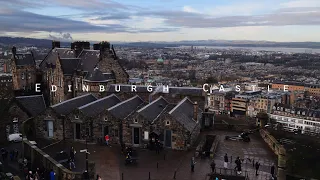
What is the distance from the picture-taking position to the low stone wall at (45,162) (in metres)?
23.1

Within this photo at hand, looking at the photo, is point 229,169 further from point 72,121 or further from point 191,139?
point 72,121

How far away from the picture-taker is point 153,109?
1345 inches

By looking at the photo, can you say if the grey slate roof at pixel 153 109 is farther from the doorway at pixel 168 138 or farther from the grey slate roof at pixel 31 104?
the grey slate roof at pixel 31 104

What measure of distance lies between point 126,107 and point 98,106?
2.89 m

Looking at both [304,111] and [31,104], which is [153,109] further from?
→ [304,111]

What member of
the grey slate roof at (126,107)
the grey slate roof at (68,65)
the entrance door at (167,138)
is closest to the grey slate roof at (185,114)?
the entrance door at (167,138)

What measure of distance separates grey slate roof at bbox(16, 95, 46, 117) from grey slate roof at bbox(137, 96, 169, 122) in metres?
12.4

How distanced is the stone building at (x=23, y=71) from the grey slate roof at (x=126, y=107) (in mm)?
22820

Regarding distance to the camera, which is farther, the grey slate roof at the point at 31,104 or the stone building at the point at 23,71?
the stone building at the point at 23,71

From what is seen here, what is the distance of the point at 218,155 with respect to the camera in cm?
2942

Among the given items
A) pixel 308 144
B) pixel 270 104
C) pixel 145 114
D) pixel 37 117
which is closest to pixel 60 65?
pixel 37 117

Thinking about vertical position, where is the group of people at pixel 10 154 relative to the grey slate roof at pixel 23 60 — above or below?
below

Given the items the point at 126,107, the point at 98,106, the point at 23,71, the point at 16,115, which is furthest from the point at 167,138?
the point at 23,71

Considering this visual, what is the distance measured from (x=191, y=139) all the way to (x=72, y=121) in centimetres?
1128
